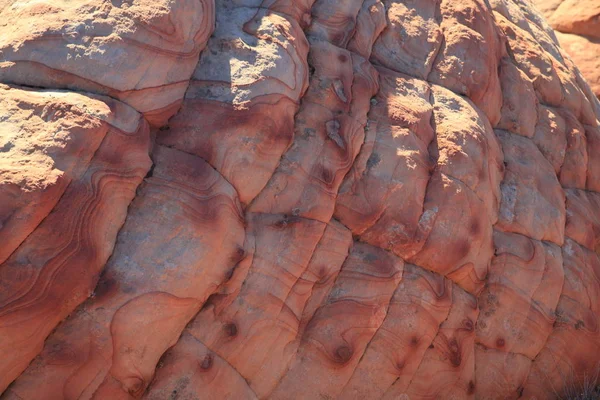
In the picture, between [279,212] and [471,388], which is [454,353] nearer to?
[471,388]

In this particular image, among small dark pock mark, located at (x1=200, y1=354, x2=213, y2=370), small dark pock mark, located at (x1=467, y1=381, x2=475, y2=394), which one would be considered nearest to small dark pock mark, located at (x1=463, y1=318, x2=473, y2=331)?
small dark pock mark, located at (x1=467, y1=381, x2=475, y2=394)

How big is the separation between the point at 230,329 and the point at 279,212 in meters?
0.63

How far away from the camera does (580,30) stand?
840 cm

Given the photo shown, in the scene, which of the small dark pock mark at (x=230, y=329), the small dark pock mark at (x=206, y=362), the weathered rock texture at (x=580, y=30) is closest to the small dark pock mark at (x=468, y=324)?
the small dark pock mark at (x=230, y=329)

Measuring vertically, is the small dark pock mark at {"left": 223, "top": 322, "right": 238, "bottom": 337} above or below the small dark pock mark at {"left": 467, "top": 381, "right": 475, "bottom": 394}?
above

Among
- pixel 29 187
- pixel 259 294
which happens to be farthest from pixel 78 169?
pixel 259 294

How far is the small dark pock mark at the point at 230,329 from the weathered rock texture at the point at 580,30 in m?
5.99

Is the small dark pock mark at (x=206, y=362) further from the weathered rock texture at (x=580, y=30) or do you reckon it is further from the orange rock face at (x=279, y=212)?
the weathered rock texture at (x=580, y=30)

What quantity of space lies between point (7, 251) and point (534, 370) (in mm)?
3149

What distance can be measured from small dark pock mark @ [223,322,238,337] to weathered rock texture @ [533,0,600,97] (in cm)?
599

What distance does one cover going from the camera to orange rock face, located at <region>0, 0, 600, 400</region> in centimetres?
298

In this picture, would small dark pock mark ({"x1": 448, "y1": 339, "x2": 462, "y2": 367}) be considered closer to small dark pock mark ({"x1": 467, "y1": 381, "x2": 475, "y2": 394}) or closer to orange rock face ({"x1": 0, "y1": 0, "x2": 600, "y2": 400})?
orange rock face ({"x1": 0, "y1": 0, "x2": 600, "y2": 400})

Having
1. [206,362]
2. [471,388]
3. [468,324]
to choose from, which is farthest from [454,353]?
[206,362]

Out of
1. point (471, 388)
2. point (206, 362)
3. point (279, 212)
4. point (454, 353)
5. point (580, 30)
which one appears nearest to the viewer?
point (206, 362)
